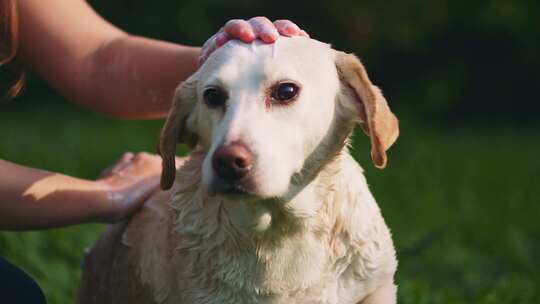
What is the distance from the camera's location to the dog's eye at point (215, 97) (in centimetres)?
331

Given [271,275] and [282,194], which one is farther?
[271,275]

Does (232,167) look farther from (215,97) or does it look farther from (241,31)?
(241,31)

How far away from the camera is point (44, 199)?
3873mm

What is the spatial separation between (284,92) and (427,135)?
1059 centimetres

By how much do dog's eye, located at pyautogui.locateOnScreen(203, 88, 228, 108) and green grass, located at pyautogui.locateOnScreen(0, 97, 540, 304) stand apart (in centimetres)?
180

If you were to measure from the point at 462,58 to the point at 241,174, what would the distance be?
1320 cm

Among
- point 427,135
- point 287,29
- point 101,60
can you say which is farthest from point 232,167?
point 427,135

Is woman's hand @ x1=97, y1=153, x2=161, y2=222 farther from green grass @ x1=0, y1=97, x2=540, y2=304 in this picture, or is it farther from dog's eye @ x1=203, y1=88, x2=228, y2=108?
green grass @ x1=0, y1=97, x2=540, y2=304

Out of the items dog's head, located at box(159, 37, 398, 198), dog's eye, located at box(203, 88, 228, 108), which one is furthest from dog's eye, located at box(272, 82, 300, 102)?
dog's eye, located at box(203, 88, 228, 108)

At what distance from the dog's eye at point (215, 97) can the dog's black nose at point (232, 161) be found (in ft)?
1.00

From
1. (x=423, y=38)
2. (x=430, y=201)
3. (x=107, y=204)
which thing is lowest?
(x=423, y=38)

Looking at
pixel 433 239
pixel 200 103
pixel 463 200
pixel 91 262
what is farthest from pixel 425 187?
pixel 200 103

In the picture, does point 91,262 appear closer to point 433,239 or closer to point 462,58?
point 433,239

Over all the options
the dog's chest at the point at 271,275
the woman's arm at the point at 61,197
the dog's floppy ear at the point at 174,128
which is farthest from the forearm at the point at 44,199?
the dog's chest at the point at 271,275
